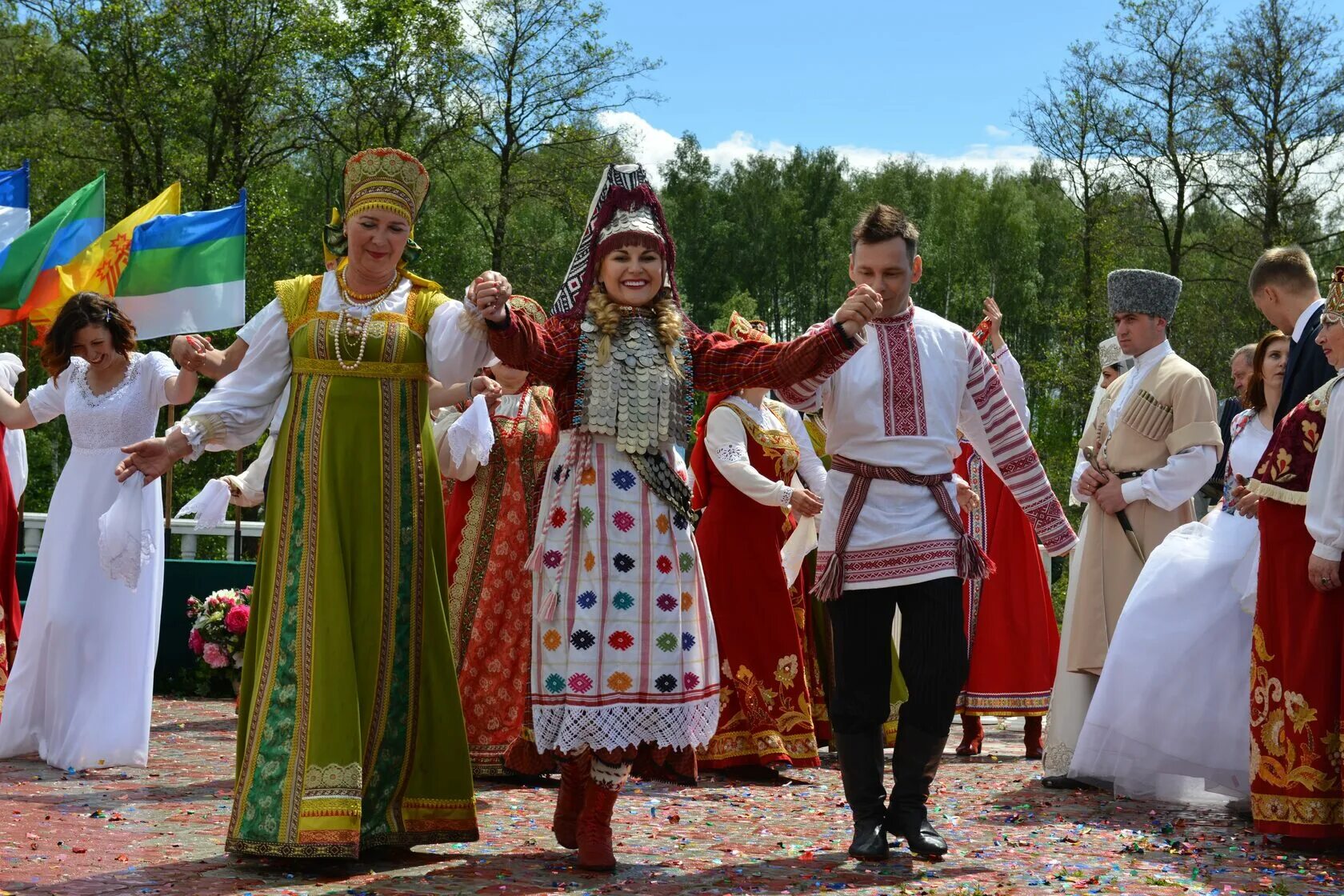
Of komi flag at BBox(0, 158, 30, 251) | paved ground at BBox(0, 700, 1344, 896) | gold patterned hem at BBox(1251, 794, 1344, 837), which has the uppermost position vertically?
komi flag at BBox(0, 158, 30, 251)

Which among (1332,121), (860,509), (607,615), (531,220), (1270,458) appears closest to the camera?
(607,615)

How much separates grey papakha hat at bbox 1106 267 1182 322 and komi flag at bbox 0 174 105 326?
27.0 feet

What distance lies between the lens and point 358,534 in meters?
4.91

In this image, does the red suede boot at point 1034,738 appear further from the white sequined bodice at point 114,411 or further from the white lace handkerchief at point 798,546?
the white sequined bodice at point 114,411

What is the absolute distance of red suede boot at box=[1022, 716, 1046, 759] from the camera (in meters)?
8.17

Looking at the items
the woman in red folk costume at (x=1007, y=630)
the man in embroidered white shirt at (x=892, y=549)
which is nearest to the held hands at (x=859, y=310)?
the man in embroidered white shirt at (x=892, y=549)

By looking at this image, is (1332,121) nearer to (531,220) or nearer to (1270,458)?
(531,220)

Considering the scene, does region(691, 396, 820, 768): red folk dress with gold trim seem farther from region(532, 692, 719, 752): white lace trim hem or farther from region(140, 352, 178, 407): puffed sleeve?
region(140, 352, 178, 407): puffed sleeve

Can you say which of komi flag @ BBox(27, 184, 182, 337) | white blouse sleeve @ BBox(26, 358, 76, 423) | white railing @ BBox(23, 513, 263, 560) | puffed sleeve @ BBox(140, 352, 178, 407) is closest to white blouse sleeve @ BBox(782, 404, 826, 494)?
puffed sleeve @ BBox(140, 352, 178, 407)

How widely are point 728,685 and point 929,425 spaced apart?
252 cm

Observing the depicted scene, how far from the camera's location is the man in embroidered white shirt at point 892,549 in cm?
509

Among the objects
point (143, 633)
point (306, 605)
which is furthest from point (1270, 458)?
point (143, 633)

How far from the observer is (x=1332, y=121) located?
26938 mm

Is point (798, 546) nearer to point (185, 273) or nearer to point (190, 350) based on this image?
point (190, 350)
